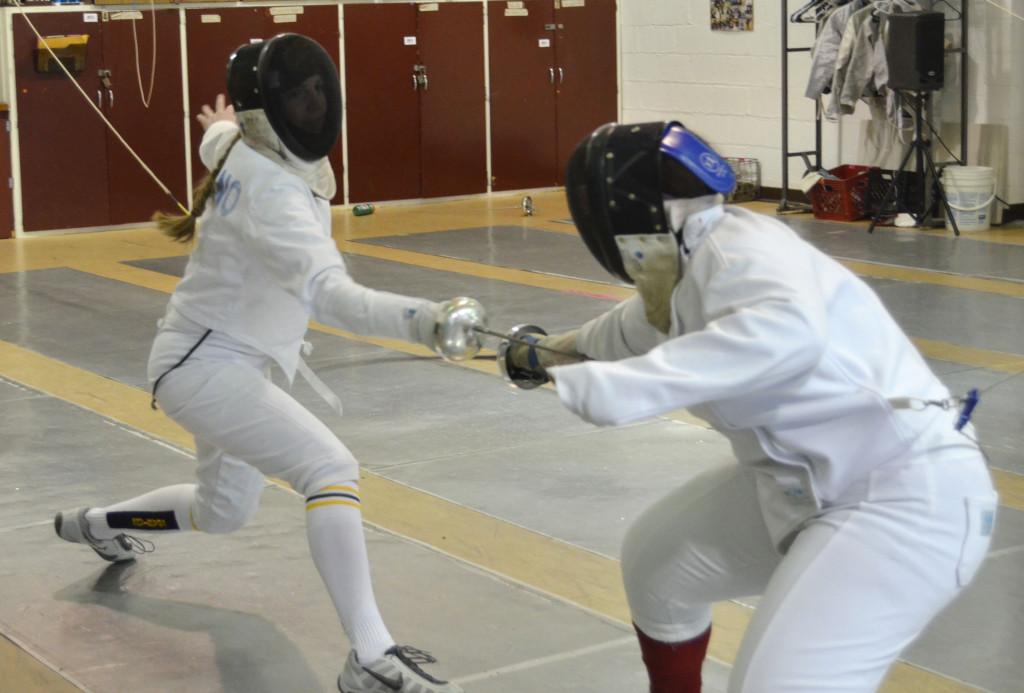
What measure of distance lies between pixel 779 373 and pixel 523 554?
233 centimetres

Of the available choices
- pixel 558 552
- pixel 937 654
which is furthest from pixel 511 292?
pixel 937 654

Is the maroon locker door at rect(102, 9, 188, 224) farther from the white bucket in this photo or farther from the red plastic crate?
the white bucket

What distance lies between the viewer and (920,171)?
1120 centimetres

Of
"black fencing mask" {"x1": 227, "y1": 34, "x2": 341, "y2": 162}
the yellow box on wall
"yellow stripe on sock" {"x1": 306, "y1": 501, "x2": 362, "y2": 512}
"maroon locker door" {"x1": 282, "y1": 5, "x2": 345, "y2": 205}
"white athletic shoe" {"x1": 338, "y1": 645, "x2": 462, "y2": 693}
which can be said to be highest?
"maroon locker door" {"x1": 282, "y1": 5, "x2": 345, "y2": 205}

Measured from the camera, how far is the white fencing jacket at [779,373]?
2125 millimetres

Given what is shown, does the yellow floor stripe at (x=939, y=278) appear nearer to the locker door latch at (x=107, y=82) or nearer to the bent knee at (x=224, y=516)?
the bent knee at (x=224, y=516)

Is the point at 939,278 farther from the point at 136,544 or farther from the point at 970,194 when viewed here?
the point at 136,544

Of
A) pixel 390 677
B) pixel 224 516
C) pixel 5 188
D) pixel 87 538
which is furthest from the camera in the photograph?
pixel 5 188

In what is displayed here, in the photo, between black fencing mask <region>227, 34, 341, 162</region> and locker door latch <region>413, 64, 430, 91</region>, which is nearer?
black fencing mask <region>227, 34, 341, 162</region>

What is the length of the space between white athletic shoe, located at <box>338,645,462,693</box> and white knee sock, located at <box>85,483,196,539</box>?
0.82m

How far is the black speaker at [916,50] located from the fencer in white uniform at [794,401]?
8.64 m

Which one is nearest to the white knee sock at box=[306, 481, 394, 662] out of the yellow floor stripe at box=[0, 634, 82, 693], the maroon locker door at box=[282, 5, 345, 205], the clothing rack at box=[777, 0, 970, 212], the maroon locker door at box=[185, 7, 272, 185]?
the yellow floor stripe at box=[0, 634, 82, 693]

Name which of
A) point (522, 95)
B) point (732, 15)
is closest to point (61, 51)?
point (522, 95)

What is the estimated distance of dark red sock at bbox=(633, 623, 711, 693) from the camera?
2770 millimetres
